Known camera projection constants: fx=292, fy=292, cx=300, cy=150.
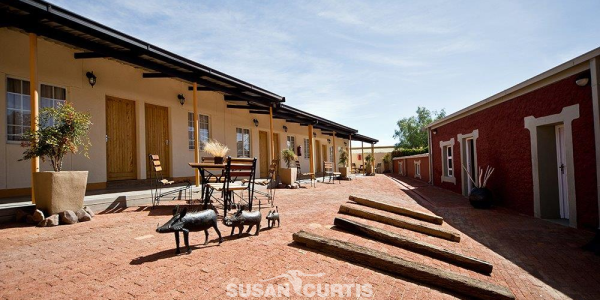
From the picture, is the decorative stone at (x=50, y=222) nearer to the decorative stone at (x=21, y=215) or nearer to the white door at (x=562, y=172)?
the decorative stone at (x=21, y=215)

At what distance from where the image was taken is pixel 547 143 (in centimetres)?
613

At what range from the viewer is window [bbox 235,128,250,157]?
12.0m

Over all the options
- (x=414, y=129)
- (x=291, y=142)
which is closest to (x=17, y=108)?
(x=291, y=142)

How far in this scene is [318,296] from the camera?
2.38 m

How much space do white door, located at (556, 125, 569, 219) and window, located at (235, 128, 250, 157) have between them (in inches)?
382

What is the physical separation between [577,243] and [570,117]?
91.7 inches

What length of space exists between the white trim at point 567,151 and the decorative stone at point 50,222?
8570 mm

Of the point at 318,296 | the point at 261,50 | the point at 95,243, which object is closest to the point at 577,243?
the point at 318,296

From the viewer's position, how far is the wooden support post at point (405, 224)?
4559 millimetres

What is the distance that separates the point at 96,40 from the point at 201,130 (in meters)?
4.44

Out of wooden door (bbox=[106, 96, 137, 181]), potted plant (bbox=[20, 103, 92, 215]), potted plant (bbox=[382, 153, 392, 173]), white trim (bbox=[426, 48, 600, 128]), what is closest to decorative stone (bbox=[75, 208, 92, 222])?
potted plant (bbox=[20, 103, 92, 215])

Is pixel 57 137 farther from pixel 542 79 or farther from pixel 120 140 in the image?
pixel 542 79

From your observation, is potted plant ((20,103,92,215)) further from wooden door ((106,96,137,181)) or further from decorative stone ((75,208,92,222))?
wooden door ((106,96,137,181))

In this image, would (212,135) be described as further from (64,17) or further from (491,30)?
(491,30)
